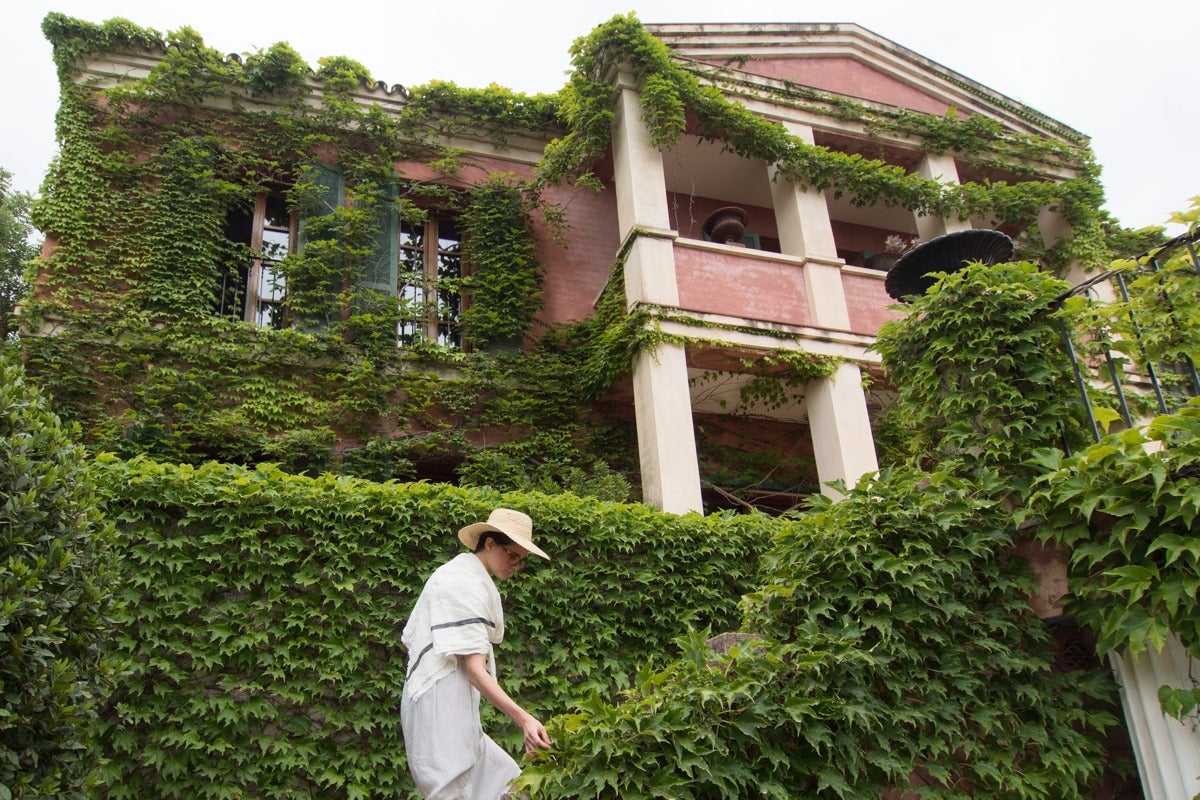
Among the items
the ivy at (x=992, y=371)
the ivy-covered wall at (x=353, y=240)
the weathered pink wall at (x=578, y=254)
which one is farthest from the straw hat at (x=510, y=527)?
the weathered pink wall at (x=578, y=254)

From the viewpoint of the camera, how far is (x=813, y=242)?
1023 cm

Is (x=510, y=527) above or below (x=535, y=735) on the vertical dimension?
above

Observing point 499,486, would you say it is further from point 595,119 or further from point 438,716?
point 438,716

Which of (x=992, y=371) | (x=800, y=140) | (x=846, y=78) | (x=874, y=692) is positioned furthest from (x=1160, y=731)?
(x=846, y=78)

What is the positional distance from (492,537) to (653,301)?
5.57 metres

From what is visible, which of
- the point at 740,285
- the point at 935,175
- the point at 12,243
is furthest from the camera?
the point at 12,243

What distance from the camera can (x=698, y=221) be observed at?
12180mm

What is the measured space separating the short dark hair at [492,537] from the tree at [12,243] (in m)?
11.1

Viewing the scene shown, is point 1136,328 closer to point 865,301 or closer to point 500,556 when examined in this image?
point 500,556

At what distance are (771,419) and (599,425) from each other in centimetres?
239

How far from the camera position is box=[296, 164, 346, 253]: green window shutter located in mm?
9922

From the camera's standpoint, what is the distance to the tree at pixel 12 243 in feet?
42.6

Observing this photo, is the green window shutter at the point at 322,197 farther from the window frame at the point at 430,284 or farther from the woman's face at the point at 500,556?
the woman's face at the point at 500,556

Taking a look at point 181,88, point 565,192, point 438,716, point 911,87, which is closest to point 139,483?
point 438,716
